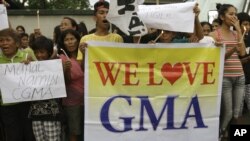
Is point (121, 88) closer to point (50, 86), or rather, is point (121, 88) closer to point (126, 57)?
point (126, 57)

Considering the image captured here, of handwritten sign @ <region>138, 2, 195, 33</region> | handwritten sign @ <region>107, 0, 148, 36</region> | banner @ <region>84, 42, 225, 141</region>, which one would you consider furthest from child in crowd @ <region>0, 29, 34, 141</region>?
handwritten sign @ <region>138, 2, 195, 33</region>

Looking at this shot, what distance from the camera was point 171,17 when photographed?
4.71 m

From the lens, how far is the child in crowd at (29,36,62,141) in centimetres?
466

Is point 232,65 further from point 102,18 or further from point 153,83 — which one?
point 102,18

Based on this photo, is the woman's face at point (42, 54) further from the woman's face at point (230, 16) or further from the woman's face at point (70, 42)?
the woman's face at point (230, 16)

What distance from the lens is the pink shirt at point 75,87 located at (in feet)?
15.7

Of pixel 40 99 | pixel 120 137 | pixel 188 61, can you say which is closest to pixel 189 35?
pixel 188 61

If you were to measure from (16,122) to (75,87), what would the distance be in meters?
0.65

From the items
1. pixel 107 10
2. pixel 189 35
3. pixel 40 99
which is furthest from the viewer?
pixel 189 35

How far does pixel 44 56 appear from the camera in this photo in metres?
4.80

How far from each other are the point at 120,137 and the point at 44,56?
3.48ft

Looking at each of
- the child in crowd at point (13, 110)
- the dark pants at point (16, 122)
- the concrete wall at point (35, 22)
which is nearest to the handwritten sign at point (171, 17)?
the child in crowd at point (13, 110)

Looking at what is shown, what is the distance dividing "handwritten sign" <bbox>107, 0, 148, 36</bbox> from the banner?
Result: 0.52ft

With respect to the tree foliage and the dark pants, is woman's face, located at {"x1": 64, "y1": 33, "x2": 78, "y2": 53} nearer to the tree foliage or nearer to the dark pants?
the dark pants
